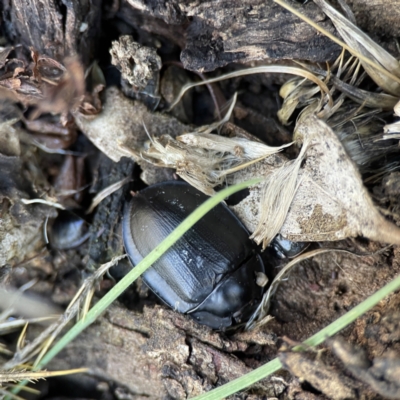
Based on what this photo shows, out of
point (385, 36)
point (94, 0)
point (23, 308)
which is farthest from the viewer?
point (23, 308)

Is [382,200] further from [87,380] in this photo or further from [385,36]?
[87,380]

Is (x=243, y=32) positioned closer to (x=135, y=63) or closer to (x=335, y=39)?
(x=335, y=39)

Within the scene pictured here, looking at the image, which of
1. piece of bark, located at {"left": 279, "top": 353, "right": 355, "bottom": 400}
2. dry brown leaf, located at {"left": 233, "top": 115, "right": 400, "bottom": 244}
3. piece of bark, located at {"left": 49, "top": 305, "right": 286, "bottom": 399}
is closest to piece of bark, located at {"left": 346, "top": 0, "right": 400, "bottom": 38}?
dry brown leaf, located at {"left": 233, "top": 115, "right": 400, "bottom": 244}

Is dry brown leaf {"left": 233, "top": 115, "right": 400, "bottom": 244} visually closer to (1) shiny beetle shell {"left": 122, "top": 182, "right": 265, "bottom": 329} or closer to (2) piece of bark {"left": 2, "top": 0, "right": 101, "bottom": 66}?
(1) shiny beetle shell {"left": 122, "top": 182, "right": 265, "bottom": 329}

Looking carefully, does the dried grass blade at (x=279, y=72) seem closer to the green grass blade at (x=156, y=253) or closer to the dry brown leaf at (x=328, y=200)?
the dry brown leaf at (x=328, y=200)

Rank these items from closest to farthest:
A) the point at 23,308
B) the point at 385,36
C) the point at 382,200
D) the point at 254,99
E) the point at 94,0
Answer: the point at 382,200 → the point at 385,36 → the point at 94,0 → the point at 23,308 → the point at 254,99

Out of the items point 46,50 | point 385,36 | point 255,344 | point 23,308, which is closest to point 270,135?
point 385,36
